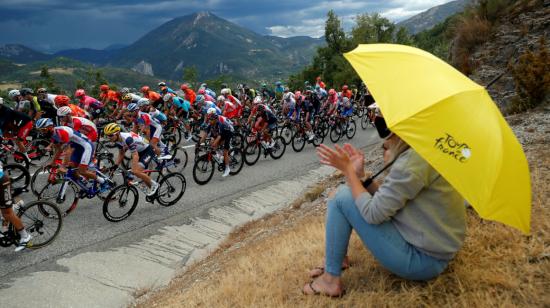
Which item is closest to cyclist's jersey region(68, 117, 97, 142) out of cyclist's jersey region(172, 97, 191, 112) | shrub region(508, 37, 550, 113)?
cyclist's jersey region(172, 97, 191, 112)

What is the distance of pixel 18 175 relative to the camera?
8555 millimetres

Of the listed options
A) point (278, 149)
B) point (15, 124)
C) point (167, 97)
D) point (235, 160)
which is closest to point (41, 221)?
point (15, 124)

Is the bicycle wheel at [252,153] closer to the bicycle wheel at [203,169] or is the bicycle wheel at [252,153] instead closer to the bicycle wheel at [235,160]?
the bicycle wheel at [235,160]

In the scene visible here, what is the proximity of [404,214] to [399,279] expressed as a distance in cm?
83

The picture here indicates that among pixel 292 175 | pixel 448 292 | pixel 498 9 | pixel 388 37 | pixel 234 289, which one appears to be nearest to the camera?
pixel 448 292

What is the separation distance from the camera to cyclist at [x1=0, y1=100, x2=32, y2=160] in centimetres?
873

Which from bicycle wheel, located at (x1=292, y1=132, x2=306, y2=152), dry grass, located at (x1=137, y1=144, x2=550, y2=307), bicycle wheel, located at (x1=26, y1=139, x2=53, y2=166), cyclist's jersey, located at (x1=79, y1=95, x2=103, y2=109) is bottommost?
bicycle wheel, located at (x1=292, y1=132, x2=306, y2=152)

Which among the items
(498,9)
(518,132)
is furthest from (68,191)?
(498,9)

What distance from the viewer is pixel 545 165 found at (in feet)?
16.2

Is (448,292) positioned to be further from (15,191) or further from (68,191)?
(68,191)

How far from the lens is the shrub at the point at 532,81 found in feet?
27.3

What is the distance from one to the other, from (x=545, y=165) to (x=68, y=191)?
900cm

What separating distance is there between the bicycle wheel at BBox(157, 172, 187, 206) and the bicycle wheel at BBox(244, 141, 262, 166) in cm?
361

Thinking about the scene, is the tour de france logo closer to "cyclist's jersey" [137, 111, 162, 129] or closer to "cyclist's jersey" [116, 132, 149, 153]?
"cyclist's jersey" [116, 132, 149, 153]
